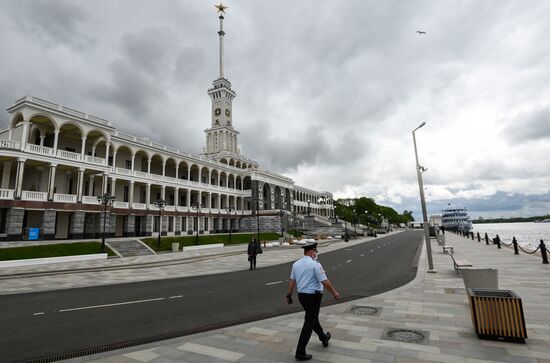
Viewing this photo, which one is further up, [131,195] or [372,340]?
[131,195]

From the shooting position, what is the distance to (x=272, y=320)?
7691mm

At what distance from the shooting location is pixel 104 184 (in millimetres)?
34406

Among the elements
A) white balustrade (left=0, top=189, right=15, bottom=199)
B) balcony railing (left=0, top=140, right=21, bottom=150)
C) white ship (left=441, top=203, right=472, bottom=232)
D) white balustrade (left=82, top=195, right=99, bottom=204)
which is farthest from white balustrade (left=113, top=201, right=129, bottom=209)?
white ship (left=441, top=203, right=472, bottom=232)

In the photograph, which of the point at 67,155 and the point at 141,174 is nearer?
the point at 67,155

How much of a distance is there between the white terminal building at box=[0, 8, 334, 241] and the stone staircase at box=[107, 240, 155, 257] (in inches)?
179

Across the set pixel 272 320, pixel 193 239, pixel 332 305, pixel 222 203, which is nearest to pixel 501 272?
pixel 332 305

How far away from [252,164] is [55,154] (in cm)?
5366

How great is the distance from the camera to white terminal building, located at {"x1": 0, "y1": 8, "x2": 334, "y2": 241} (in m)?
29.6

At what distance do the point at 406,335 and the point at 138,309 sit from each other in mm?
7755

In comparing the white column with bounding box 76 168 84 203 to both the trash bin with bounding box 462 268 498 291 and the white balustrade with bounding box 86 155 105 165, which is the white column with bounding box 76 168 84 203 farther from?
the trash bin with bounding box 462 268 498 291

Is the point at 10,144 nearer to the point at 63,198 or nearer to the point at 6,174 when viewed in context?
the point at 6,174

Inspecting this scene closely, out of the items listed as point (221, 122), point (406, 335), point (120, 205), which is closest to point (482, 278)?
point (406, 335)

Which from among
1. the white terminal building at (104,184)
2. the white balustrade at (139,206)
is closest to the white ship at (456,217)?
the white terminal building at (104,184)

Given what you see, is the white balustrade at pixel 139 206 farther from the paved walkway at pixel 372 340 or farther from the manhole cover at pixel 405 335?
the manhole cover at pixel 405 335
